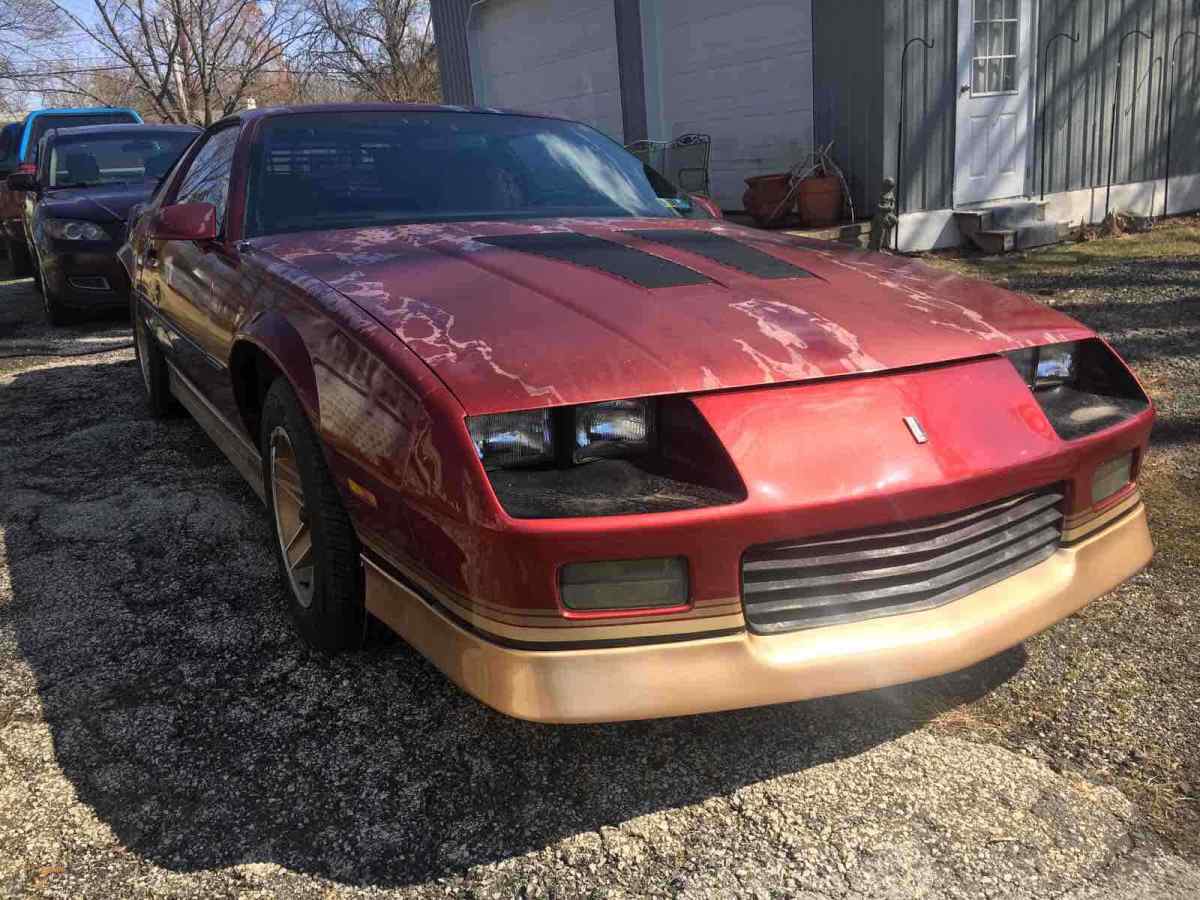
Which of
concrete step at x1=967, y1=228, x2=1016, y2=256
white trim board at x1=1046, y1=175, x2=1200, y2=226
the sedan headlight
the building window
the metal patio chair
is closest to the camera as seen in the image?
the sedan headlight

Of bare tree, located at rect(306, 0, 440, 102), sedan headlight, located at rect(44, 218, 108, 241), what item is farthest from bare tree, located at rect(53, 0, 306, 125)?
sedan headlight, located at rect(44, 218, 108, 241)

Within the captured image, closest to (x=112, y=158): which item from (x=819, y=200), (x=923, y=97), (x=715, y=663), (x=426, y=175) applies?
(x=819, y=200)

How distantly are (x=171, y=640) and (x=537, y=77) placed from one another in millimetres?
11836

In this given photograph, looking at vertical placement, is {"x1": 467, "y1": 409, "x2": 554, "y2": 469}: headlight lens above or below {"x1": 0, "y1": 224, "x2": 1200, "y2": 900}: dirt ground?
above

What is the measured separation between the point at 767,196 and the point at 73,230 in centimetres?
581

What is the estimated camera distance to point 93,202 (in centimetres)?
752

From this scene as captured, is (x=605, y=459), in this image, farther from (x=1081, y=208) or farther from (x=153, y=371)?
(x=1081, y=208)

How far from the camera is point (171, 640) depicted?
2.68 m

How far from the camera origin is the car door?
2959 mm

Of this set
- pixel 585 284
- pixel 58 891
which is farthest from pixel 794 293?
pixel 58 891

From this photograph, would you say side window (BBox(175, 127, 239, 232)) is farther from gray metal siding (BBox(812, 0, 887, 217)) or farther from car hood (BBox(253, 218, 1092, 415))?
gray metal siding (BBox(812, 0, 887, 217))

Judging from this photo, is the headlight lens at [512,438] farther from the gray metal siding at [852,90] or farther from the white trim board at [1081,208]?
the white trim board at [1081,208]

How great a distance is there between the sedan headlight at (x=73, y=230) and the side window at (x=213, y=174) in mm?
3682

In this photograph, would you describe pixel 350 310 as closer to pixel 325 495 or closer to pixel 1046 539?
pixel 325 495
